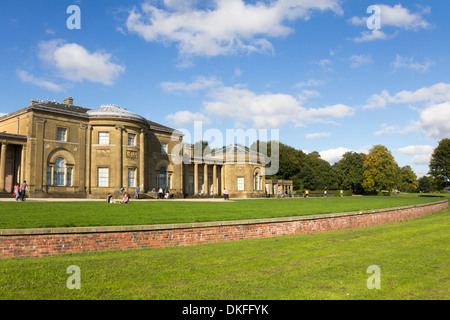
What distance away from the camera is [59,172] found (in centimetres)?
3703

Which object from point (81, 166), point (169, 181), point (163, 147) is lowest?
point (169, 181)

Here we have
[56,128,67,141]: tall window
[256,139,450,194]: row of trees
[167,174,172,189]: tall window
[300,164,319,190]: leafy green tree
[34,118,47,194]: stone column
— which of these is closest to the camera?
[34,118,47,194]: stone column

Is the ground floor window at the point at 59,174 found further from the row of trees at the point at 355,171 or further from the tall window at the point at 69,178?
the row of trees at the point at 355,171

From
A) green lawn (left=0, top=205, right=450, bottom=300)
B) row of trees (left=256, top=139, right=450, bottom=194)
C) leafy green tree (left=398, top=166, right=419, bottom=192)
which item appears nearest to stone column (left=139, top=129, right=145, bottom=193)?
green lawn (left=0, top=205, right=450, bottom=300)

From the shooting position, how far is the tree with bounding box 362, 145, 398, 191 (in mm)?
82000

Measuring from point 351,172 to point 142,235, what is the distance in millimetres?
85497

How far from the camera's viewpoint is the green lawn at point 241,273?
697 centimetres

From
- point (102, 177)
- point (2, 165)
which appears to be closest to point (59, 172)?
point (102, 177)

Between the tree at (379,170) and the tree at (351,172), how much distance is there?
4.70m

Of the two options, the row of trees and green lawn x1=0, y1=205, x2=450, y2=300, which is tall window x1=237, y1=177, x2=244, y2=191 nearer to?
the row of trees

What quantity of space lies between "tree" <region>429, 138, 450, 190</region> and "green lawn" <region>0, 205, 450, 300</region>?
238 ft

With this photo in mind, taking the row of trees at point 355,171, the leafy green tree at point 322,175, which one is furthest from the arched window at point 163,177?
the leafy green tree at point 322,175

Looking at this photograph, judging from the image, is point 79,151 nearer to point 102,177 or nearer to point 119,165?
point 102,177
